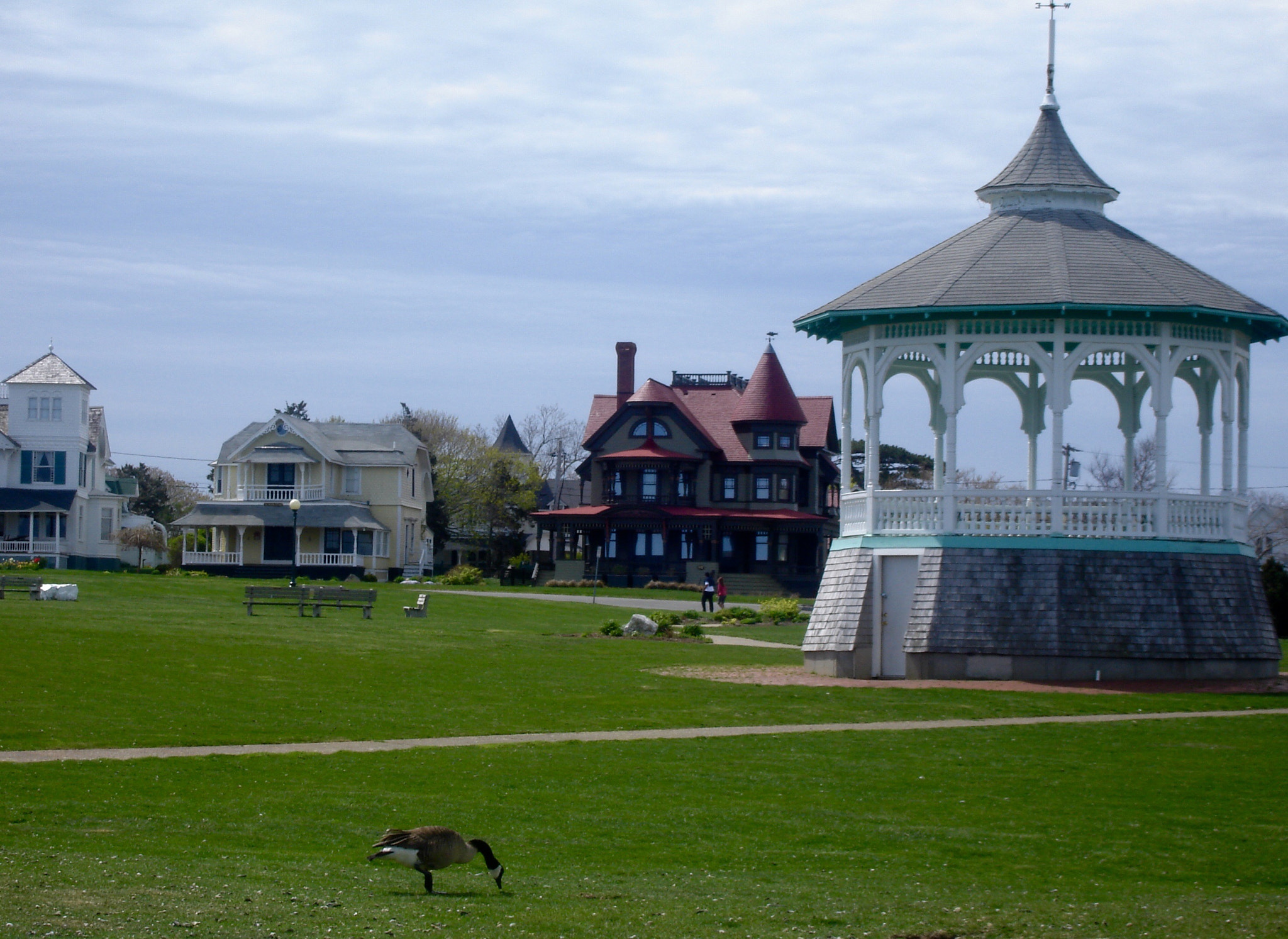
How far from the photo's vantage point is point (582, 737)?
1925 centimetres

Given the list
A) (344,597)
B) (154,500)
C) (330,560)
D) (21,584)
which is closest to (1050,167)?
(344,597)

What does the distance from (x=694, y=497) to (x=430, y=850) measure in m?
66.6

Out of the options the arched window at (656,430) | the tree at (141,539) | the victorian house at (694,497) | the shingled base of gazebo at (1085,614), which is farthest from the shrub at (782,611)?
the tree at (141,539)

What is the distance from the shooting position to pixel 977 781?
16.3 meters

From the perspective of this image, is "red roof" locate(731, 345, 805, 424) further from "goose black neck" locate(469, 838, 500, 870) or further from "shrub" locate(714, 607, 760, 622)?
"goose black neck" locate(469, 838, 500, 870)

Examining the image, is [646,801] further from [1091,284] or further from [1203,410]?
[1203,410]

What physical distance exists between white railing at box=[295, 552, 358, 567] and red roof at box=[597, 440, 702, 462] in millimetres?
13544

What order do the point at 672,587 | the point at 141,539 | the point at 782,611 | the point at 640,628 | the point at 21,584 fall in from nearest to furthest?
the point at 640,628, the point at 21,584, the point at 782,611, the point at 672,587, the point at 141,539

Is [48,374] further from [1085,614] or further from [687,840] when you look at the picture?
[687,840]

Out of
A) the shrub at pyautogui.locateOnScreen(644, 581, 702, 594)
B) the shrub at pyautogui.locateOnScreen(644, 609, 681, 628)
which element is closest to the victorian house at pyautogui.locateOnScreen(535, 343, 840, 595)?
the shrub at pyautogui.locateOnScreen(644, 581, 702, 594)

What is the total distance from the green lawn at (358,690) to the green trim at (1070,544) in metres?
3.14

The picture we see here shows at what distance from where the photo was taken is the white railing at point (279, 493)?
73.6m

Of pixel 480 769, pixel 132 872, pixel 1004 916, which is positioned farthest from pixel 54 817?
pixel 1004 916

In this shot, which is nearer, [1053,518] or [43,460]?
[1053,518]
